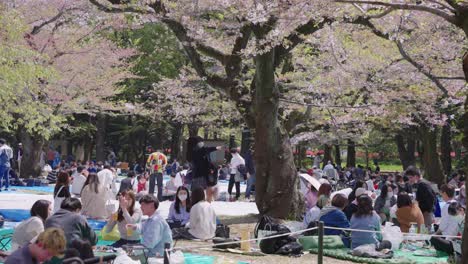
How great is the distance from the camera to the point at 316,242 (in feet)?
32.7

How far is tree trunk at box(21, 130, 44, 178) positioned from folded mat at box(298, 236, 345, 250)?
17.5 meters

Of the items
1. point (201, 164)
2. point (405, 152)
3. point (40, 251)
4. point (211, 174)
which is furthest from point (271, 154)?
point (405, 152)

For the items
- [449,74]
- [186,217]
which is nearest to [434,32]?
[449,74]

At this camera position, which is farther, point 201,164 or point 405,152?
point 405,152

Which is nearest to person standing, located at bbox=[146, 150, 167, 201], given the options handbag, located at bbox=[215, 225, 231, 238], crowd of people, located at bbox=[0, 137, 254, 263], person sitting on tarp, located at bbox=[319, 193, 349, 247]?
crowd of people, located at bbox=[0, 137, 254, 263]

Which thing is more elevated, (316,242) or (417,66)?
(417,66)

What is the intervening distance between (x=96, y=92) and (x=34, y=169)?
13.1 ft

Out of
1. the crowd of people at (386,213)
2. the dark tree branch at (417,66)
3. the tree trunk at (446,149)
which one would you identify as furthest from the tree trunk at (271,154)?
the tree trunk at (446,149)

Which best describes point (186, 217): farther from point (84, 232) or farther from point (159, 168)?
point (159, 168)

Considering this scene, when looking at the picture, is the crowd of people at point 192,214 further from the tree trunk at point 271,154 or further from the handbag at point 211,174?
the tree trunk at point 271,154

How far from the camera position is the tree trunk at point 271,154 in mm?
13250

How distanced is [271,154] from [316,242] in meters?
3.64

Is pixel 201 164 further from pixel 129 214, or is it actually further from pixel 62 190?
pixel 129 214

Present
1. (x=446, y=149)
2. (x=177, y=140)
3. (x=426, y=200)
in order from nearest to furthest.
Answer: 1. (x=426, y=200)
2. (x=446, y=149)
3. (x=177, y=140)
